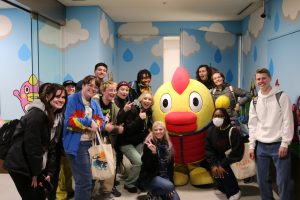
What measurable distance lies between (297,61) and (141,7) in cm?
264

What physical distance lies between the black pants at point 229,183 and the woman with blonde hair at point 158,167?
0.64 meters

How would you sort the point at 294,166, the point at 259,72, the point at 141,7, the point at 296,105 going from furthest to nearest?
1. the point at 141,7
2. the point at 296,105
3. the point at 294,166
4. the point at 259,72

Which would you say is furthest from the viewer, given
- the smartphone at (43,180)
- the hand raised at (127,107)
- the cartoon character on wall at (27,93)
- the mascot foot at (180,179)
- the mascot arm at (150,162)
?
the cartoon character on wall at (27,93)

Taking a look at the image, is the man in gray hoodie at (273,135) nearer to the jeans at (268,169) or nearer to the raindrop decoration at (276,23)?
the jeans at (268,169)

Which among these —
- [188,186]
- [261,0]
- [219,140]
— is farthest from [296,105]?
[261,0]

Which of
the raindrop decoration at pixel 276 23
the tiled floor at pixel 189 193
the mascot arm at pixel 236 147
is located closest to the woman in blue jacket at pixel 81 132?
the tiled floor at pixel 189 193

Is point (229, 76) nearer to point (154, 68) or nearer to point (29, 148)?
point (154, 68)

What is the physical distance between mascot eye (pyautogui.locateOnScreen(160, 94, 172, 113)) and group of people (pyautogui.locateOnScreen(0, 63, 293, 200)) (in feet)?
0.56

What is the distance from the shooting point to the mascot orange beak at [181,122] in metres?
3.62

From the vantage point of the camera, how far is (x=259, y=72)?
2867 millimetres

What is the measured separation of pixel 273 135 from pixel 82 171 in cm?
163

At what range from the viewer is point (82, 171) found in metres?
2.83

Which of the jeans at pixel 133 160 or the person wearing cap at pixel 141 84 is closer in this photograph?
the jeans at pixel 133 160

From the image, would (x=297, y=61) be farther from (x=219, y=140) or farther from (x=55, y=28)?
(x=55, y=28)
